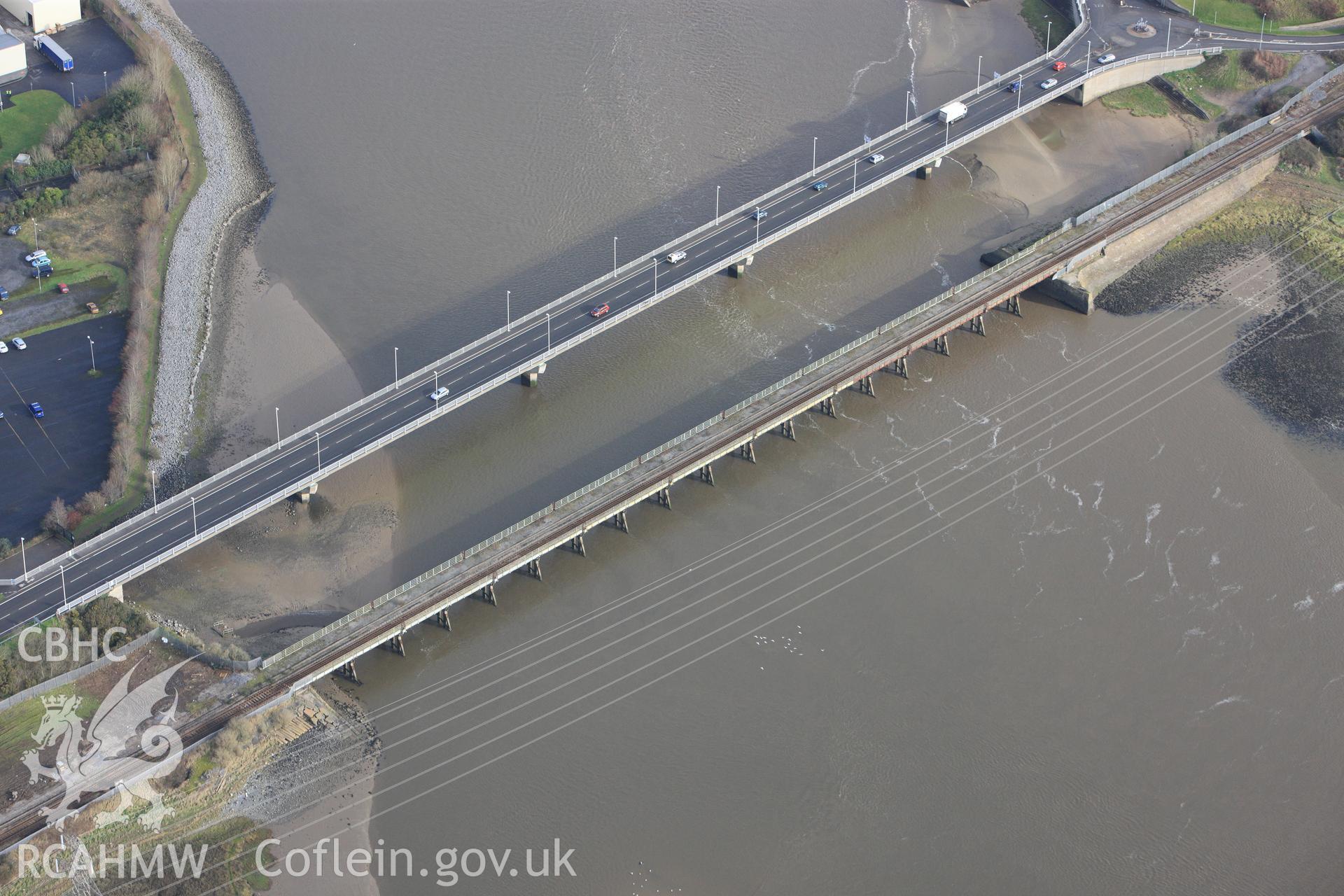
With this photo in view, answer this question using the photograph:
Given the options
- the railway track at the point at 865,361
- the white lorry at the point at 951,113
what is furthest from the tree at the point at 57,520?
the white lorry at the point at 951,113

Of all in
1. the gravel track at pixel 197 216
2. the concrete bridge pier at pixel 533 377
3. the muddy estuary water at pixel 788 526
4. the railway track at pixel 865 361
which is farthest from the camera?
the gravel track at pixel 197 216

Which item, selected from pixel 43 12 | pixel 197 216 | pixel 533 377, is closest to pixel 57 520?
pixel 533 377

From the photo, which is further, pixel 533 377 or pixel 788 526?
pixel 533 377

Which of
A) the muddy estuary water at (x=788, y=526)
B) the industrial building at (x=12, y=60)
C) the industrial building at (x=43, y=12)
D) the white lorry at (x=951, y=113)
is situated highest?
the industrial building at (x=43, y=12)

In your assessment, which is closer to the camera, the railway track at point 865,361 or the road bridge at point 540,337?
the railway track at point 865,361

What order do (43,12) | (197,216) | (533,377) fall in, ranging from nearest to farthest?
(533,377), (197,216), (43,12)

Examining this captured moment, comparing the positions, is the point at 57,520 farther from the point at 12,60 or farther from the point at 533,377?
the point at 12,60

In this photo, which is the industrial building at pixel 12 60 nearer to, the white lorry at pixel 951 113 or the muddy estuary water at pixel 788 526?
the muddy estuary water at pixel 788 526

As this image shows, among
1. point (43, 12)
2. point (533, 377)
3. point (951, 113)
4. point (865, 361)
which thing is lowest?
point (865, 361)
